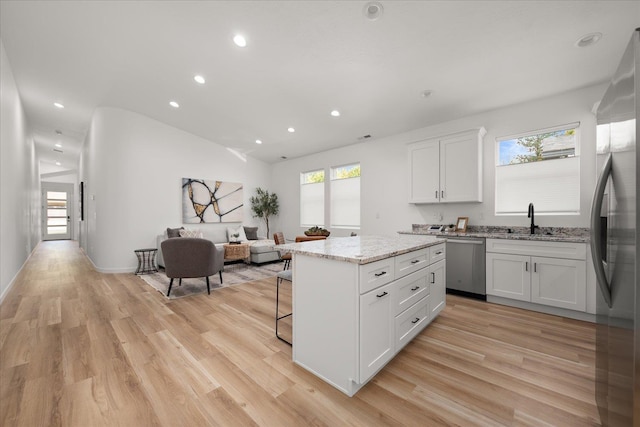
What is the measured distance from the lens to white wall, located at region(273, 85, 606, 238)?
327 centimetres

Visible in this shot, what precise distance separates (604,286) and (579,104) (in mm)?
3429

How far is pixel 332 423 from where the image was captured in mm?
1461

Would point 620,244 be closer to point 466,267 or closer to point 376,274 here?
point 376,274

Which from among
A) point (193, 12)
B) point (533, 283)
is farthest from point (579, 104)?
point (193, 12)

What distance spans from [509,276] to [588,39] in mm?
2666

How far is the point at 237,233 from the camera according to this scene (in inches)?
258

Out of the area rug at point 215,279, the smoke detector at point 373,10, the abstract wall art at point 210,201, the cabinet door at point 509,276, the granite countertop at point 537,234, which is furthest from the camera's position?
the abstract wall art at point 210,201

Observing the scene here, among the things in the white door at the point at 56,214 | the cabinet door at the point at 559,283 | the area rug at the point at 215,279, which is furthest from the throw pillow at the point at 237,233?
the white door at the point at 56,214

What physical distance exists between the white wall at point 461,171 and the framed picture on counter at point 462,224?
13cm

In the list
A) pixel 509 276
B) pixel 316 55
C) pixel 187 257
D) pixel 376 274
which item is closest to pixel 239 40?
pixel 316 55

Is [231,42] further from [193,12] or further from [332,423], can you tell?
[332,423]

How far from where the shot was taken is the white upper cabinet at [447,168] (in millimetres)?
3856

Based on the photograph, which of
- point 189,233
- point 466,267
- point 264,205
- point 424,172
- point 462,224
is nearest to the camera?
point 466,267

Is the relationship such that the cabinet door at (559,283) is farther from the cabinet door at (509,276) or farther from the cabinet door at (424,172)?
the cabinet door at (424,172)
